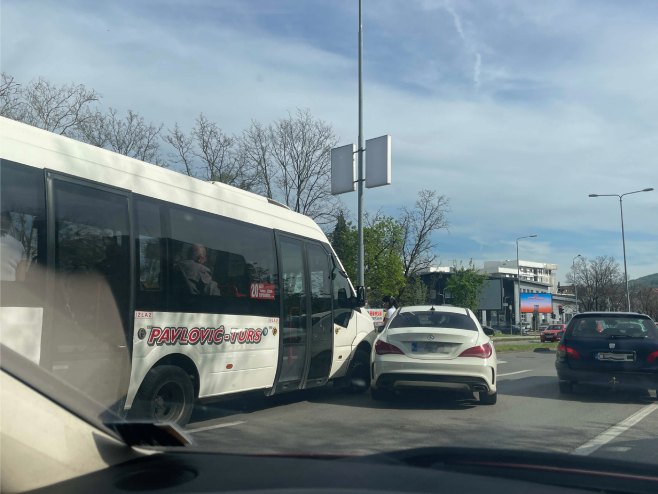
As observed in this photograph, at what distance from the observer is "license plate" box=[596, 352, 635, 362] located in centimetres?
1052

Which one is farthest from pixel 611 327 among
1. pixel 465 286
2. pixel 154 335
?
pixel 465 286

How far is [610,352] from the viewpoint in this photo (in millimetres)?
10648

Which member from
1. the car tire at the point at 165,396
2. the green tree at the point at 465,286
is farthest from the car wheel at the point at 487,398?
the green tree at the point at 465,286

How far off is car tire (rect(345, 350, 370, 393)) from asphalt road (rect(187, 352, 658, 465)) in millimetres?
320

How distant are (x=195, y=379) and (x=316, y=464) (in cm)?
540

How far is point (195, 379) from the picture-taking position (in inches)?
289

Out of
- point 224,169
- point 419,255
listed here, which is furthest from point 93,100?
point 419,255

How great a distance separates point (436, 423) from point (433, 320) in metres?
2.34

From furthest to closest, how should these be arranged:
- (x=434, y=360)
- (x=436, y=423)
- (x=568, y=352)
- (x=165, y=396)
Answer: (x=568, y=352), (x=434, y=360), (x=436, y=423), (x=165, y=396)

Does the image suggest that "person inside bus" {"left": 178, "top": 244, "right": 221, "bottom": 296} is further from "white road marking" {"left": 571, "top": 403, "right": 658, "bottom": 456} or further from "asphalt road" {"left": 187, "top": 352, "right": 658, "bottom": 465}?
"white road marking" {"left": 571, "top": 403, "right": 658, "bottom": 456}

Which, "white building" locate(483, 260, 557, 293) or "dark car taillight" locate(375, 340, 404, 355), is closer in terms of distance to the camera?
"dark car taillight" locate(375, 340, 404, 355)

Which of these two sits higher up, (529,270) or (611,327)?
(529,270)

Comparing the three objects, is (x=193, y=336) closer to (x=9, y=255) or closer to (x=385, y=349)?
(x=9, y=255)

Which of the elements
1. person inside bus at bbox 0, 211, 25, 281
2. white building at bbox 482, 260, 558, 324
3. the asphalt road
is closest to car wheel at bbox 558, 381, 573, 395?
the asphalt road
